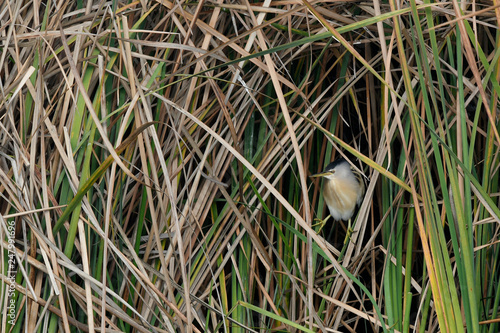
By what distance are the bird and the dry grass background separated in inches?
2.6

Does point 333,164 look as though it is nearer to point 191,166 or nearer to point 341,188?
point 341,188

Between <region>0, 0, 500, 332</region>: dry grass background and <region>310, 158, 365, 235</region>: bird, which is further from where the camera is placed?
<region>310, 158, 365, 235</region>: bird

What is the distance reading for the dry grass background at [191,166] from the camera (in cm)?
101

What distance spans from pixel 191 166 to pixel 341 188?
1.11 feet

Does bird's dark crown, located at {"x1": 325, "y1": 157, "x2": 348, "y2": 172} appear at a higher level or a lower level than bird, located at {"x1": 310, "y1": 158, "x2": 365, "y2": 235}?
higher

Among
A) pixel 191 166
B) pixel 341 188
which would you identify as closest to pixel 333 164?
pixel 341 188

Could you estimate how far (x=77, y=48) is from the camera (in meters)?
1.08

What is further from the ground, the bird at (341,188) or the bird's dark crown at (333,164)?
the bird's dark crown at (333,164)

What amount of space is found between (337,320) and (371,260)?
0.16 meters

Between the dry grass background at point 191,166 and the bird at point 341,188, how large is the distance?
0.07 metres

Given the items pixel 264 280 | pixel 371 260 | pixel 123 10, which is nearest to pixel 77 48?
pixel 123 10

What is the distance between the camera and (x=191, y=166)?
116cm

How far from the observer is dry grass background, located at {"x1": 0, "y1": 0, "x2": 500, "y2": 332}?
1015 millimetres

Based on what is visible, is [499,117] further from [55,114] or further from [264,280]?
[55,114]
